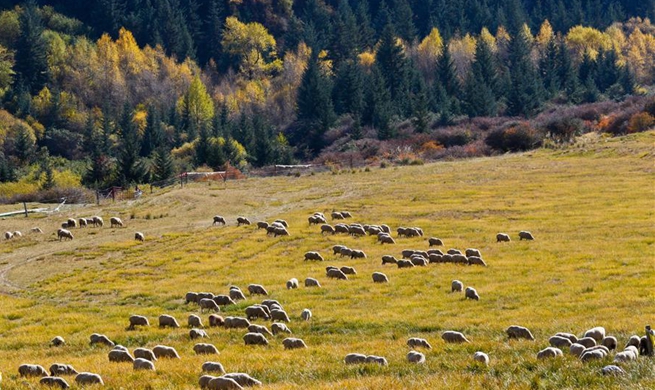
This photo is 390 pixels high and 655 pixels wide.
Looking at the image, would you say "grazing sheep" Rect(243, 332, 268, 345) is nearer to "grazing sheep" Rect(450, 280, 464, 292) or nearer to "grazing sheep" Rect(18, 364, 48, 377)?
"grazing sheep" Rect(18, 364, 48, 377)

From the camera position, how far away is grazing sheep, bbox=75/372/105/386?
18922 mm

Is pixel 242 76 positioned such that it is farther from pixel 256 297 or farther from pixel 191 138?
pixel 256 297

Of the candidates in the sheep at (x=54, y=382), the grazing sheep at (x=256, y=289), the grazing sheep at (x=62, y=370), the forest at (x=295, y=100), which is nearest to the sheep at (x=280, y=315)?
the grazing sheep at (x=256, y=289)

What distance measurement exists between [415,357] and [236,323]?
29.4ft

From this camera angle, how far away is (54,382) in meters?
18.7

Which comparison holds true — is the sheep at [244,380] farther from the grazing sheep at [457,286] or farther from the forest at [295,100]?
the forest at [295,100]

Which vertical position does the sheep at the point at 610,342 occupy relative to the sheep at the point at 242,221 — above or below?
above

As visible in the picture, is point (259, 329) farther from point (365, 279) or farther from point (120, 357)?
point (365, 279)

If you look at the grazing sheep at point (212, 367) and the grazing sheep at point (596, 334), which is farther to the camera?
the grazing sheep at point (596, 334)

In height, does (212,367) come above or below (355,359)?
above

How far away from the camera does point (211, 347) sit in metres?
23.4

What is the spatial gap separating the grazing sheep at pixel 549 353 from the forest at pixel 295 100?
74.3 metres

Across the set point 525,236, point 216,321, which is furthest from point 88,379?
point 525,236

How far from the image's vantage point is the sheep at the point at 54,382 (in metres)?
18.6
